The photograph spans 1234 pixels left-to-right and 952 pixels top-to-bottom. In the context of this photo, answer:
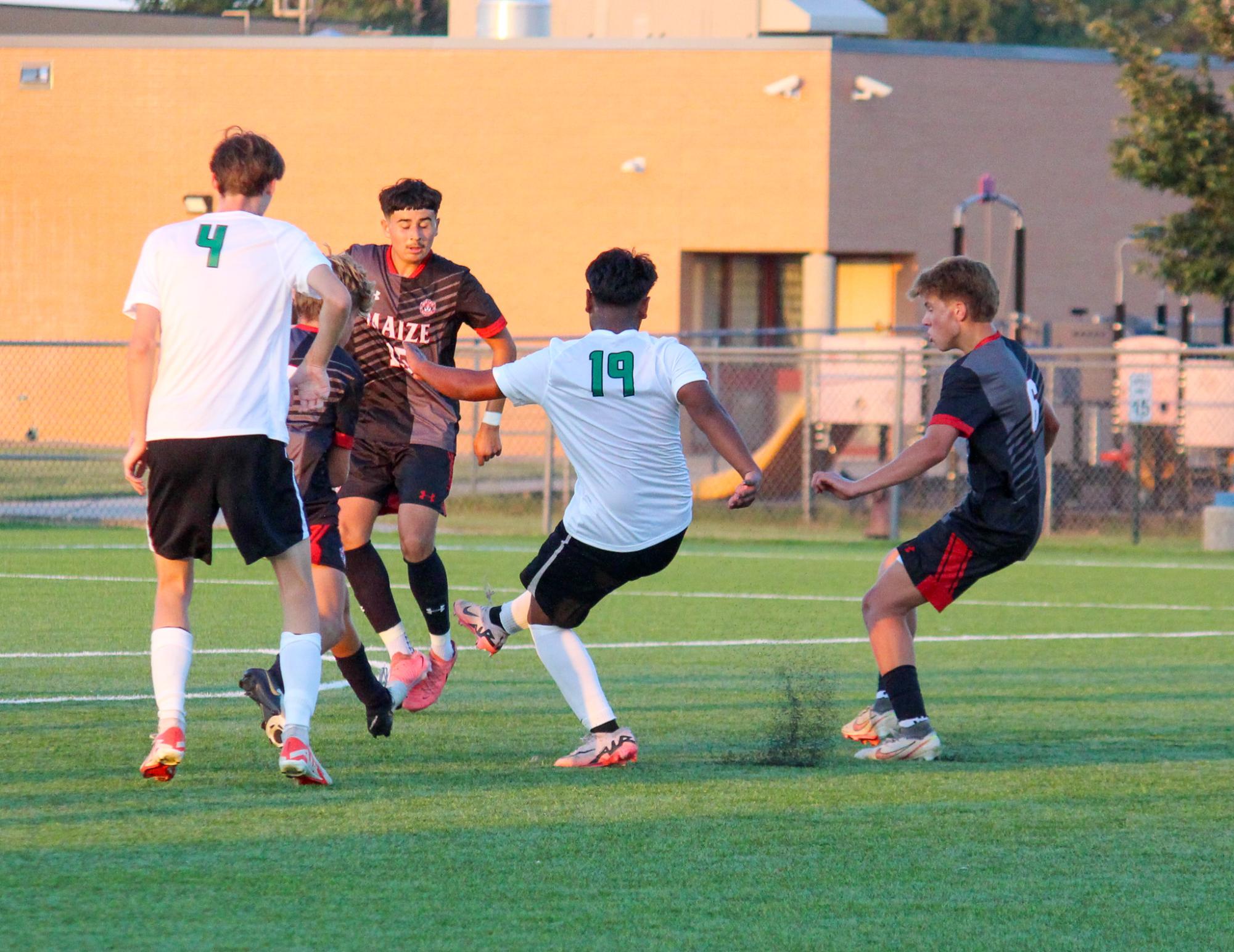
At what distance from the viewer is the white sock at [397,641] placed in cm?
762

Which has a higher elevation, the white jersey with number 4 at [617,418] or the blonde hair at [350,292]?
the blonde hair at [350,292]

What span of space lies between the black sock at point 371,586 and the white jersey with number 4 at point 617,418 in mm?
1590

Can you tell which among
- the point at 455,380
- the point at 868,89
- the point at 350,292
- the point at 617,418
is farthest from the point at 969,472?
the point at 868,89

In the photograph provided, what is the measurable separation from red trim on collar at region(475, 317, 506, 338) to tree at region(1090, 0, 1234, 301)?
14790 millimetres

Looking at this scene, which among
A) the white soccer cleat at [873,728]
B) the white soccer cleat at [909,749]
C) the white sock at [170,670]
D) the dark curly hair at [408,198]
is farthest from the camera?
the dark curly hair at [408,198]

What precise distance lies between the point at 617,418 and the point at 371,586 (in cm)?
190

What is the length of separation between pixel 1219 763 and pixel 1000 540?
111 cm

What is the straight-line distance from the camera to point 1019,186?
1182 inches

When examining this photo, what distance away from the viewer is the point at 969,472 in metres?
6.68

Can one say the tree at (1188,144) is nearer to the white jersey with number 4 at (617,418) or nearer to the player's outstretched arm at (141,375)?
the white jersey with number 4 at (617,418)

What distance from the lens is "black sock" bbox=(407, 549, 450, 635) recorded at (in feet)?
26.2

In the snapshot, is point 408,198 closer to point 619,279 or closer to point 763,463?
point 619,279

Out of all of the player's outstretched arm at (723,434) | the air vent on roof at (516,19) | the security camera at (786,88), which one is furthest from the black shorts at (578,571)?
the air vent on roof at (516,19)

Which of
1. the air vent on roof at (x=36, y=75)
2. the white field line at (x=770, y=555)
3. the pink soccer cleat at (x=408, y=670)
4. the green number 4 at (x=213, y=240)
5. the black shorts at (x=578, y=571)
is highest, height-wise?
the air vent on roof at (x=36, y=75)
